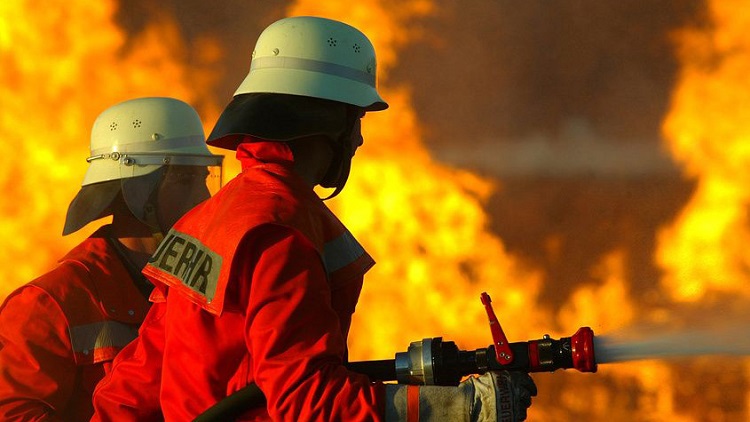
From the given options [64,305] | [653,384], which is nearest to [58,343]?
[64,305]

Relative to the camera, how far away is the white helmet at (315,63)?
3.40 meters

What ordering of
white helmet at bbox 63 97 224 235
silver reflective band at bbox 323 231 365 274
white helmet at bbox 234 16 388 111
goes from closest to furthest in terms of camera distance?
silver reflective band at bbox 323 231 365 274 < white helmet at bbox 234 16 388 111 < white helmet at bbox 63 97 224 235

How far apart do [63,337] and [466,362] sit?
2.10 metres

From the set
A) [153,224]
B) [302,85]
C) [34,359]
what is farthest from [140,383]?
[153,224]

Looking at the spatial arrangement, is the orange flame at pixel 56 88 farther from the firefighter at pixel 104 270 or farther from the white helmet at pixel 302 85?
the white helmet at pixel 302 85

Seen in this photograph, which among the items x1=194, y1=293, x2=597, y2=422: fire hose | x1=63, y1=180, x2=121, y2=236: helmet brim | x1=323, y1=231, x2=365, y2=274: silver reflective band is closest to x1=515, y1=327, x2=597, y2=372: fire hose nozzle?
x1=194, y1=293, x2=597, y2=422: fire hose

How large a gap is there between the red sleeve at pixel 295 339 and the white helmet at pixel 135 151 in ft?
8.16

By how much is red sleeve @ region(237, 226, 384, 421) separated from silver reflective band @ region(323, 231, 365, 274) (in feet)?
0.58

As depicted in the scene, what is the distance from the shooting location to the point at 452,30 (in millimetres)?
8922

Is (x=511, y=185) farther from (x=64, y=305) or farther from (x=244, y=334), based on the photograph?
(x=244, y=334)

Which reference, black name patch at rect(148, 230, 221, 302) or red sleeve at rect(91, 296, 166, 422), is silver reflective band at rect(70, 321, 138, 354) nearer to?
red sleeve at rect(91, 296, 166, 422)

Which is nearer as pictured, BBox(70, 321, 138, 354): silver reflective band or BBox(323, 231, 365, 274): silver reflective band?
BBox(323, 231, 365, 274): silver reflective band

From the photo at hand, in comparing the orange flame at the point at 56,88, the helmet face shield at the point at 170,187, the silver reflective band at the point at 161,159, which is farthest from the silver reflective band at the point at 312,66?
the orange flame at the point at 56,88

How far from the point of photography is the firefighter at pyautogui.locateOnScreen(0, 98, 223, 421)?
14.7ft
